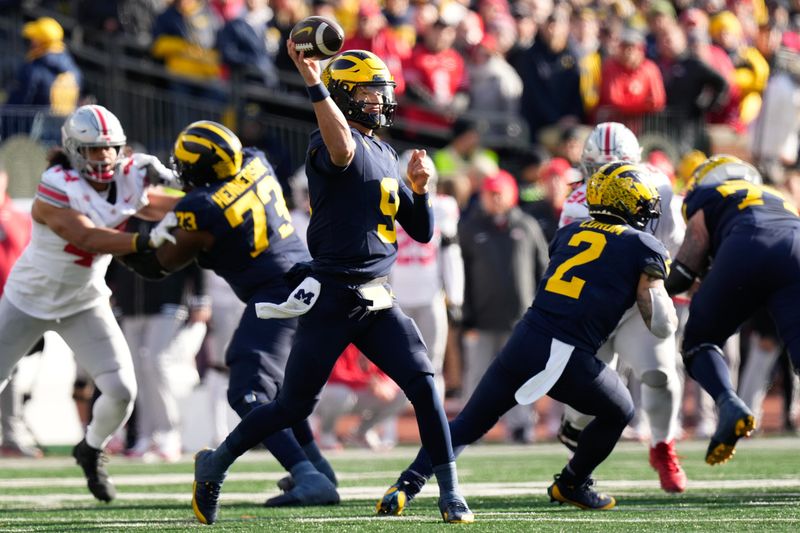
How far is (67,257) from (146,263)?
1.45 ft

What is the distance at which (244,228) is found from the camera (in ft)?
24.2

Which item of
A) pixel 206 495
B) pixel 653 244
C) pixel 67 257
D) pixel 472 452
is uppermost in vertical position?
pixel 653 244

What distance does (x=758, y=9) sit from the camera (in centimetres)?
1812

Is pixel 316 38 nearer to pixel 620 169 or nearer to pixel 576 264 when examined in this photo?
pixel 576 264

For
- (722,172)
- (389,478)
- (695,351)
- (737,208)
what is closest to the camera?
(695,351)

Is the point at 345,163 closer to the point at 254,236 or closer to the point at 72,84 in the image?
the point at 254,236

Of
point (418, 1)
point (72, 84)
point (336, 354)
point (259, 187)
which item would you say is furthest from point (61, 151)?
point (418, 1)

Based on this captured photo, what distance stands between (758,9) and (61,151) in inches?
480

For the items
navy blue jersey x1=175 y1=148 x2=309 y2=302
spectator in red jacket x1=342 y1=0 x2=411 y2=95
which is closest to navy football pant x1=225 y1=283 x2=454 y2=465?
navy blue jersey x1=175 y1=148 x2=309 y2=302

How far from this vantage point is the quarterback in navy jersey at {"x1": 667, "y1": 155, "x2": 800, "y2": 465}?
685 centimetres

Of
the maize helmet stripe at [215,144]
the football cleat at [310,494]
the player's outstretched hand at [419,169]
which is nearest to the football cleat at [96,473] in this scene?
the football cleat at [310,494]

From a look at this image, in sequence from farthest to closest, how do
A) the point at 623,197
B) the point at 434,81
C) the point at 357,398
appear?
the point at 434,81, the point at 357,398, the point at 623,197

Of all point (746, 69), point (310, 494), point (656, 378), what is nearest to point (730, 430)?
point (656, 378)

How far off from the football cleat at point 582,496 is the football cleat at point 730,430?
0.54 m
